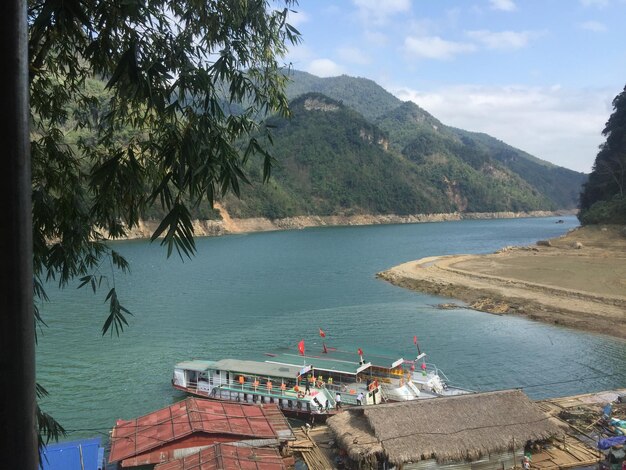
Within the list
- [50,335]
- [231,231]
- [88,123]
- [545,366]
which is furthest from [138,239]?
[88,123]

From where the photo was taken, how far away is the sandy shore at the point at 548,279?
3419 cm

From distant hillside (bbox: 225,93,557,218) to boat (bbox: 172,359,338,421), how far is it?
4381 inches

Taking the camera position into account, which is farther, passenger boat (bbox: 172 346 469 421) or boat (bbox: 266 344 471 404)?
boat (bbox: 266 344 471 404)

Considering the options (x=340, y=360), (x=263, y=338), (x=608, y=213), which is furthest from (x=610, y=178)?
(x=340, y=360)

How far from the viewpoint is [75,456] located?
13531 millimetres

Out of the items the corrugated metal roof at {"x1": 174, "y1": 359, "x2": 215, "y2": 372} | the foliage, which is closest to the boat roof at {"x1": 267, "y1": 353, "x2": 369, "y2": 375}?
the corrugated metal roof at {"x1": 174, "y1": 359, "x2": 215, "y2": 372}

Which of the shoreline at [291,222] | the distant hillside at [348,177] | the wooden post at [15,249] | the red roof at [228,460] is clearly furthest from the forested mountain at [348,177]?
the wooden post at [15,249]

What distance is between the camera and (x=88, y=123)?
6102mm

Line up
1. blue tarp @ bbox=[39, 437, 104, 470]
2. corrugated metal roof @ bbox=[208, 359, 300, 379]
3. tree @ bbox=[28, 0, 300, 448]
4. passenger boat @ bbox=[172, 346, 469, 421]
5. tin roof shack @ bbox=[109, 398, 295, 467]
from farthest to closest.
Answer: corrugated metal roof @ bbox=[208, 359, 300, 379], passenger boat @ bbox=[172, 346, 469, 421], tin roof shack @ bbox=[109, 398, 295, 467], blue tarp @ bbox=[39, 437, 104, 470], tree @ bbox=[28, 0, 300, 448]

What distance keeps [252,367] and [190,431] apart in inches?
266

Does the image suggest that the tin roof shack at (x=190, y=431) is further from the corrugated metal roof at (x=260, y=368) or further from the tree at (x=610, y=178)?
the tree at (x=610, y=178)

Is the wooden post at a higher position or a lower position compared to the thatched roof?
higher

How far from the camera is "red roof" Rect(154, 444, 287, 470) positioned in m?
11.7

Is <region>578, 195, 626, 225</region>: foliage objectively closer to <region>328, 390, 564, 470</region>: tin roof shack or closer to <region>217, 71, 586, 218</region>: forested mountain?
<region>328, 390, 564, 470</region>: tin roof shack
